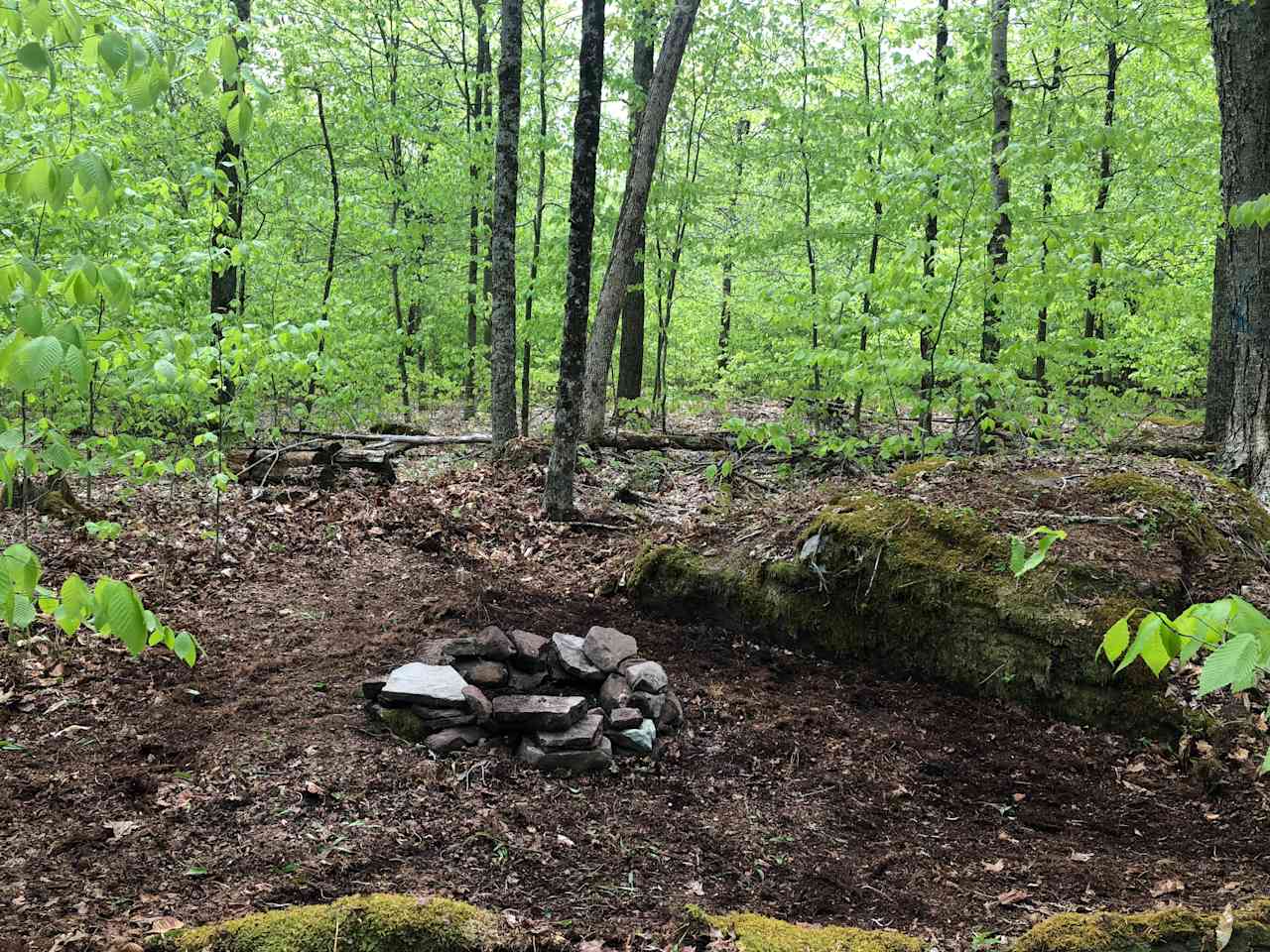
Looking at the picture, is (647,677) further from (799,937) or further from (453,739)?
(799,937)

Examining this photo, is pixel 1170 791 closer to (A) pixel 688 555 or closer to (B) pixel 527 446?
(A) pixel 688 555

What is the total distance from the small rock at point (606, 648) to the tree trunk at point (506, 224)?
5.46 m

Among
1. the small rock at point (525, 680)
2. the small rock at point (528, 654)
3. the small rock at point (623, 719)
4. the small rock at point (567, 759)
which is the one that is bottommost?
the small rock at point (567, 759)

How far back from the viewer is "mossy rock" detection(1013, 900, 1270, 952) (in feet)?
7.10

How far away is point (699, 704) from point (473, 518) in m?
3.72

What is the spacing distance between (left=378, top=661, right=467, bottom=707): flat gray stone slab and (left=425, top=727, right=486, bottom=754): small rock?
0.43 feet

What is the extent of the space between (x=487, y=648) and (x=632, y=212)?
6917 millimetres

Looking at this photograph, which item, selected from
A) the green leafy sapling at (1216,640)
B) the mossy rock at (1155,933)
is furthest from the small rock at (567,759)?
the green leafy sapling at (1216,640)

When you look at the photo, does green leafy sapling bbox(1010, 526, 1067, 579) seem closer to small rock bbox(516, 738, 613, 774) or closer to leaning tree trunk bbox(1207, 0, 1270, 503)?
small rock bbox(516, 738, 613, 774)

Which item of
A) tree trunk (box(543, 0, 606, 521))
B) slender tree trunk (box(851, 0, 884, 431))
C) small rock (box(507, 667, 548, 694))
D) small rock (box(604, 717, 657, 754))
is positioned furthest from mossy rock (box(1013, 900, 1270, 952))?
tree trunk (box(543, 0, 606, 521))

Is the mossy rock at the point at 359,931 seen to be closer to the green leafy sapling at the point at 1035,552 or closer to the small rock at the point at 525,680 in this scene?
the small rock at the point at 525,680

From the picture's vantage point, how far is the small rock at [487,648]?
4.27m

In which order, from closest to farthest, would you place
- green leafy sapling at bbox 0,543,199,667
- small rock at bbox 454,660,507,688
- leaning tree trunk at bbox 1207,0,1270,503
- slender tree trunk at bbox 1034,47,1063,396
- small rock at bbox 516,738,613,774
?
green leafy sapling at bbox 0,543,199,667
small rock at bbox 516,738,613,774
small rock at bbox 454,660,507,688
leaning tree trunk at bbox 1207,0,1270,503
slender tree trunk at bbox 1034,47,1063,396

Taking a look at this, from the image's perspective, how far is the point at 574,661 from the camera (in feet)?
14.1
